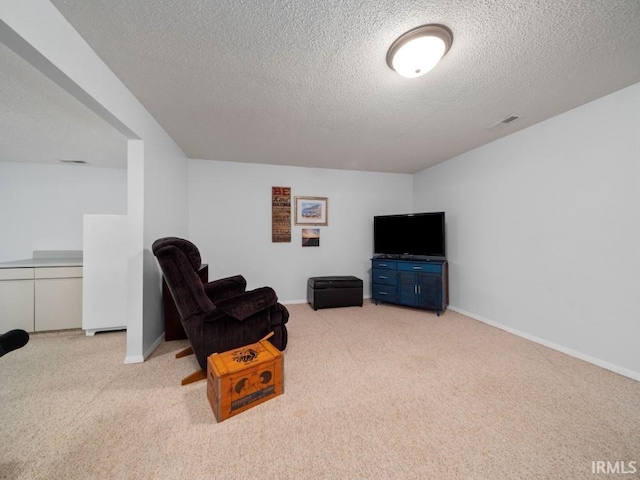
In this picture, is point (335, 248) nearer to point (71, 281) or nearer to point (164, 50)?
point (164, 50)

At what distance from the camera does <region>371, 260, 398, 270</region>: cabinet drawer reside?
3.83m

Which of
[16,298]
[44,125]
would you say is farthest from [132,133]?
[16,298]

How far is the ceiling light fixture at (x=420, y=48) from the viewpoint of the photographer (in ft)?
4.56

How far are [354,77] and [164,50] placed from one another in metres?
1.36

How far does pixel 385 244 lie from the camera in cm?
417

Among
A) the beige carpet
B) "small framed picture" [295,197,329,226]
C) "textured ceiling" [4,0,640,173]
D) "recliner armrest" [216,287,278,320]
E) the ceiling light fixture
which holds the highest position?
"textured ceiling" [4,0,640,173]

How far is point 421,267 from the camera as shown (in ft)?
11.7

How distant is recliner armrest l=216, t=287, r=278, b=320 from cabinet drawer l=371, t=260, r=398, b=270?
7.85 feet

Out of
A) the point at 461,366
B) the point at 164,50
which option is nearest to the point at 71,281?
the point at 164,50

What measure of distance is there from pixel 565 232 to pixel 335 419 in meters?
2.87

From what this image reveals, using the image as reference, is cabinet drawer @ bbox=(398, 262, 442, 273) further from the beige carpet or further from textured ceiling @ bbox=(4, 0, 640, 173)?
textured ceiling @ bbox=(4, 0, 640, 173)

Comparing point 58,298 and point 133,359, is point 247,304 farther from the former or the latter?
point 58,298

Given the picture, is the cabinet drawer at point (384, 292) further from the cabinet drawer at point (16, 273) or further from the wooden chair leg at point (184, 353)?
the cabinet drawer at point (16, 273)

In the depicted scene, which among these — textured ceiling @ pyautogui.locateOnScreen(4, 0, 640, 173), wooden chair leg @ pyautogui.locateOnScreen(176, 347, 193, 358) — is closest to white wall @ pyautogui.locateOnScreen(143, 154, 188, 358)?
wooden chair leg @ pyautogui.locateOnScreen(176, 347, 193, 358)
